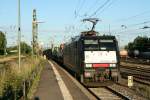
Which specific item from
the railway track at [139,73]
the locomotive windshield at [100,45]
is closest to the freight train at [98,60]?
the locomotive windshield at [100,45]

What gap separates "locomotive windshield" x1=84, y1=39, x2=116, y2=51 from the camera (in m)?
25.7

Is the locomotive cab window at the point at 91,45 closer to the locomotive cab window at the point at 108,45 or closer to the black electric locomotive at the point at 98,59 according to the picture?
the black electric locomotive at the point at 98,59

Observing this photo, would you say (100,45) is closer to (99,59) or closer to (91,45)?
(91,45)

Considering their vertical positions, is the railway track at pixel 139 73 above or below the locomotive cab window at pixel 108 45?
below

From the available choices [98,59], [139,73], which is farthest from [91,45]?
[139,73]

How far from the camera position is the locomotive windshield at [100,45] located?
2573cm

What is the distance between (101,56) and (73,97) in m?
6.78

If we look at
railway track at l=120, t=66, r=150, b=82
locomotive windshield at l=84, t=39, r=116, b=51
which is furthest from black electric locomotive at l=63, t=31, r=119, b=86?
railway track at l=120, t=66, r=150, b=82

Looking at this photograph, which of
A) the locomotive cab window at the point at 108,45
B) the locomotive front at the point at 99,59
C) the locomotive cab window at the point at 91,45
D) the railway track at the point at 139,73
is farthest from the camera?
the railway track at the point at 139,73

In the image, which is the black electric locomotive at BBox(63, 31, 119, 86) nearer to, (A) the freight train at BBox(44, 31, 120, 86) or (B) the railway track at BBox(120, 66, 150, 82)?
(A) the freight train at BBox(44, 31, 120, 86)

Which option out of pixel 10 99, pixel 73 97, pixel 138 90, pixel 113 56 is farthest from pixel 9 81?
pixel 113 56

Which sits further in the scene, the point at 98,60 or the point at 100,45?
the point at 100,45

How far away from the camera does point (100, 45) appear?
84.9 feet

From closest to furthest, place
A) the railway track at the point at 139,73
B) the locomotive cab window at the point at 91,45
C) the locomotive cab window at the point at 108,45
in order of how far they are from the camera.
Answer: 1. the locomotive cab window at the point at 108,45
2. the locomotive cab window at the point at 91,45
3. the railway track at the point at 139,73
